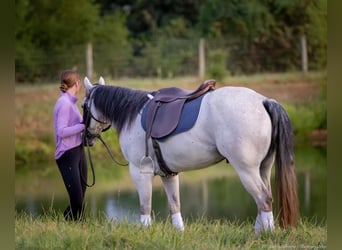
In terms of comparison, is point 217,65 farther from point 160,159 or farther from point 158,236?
point 158,236

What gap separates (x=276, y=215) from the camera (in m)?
3.32

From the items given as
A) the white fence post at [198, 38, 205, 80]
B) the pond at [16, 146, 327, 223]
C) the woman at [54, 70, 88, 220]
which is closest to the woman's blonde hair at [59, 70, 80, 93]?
the woman at [54, 70, 88, 220]

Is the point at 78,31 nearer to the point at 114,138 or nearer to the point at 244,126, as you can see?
the point at 114,138

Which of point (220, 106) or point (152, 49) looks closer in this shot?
point (220, 106)

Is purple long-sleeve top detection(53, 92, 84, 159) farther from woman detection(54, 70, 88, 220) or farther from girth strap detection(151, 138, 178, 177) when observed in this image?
girth strap detection(151, 138, 178, 177)

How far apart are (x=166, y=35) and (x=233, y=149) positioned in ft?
3.10

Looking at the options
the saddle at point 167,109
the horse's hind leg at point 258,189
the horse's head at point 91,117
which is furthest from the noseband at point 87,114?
the horse's hind leg at point 258,189

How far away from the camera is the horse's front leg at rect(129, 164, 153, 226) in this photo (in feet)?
11.4

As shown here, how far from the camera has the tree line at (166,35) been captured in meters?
3.70

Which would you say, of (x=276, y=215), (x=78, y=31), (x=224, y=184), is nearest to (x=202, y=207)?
(x=224, y=184)

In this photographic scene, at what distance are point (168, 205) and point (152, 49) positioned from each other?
89 centimetres

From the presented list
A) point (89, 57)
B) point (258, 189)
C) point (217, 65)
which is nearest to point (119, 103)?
point (89, 57)

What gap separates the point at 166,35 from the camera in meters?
3.86

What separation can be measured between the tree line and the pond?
1.86ft
